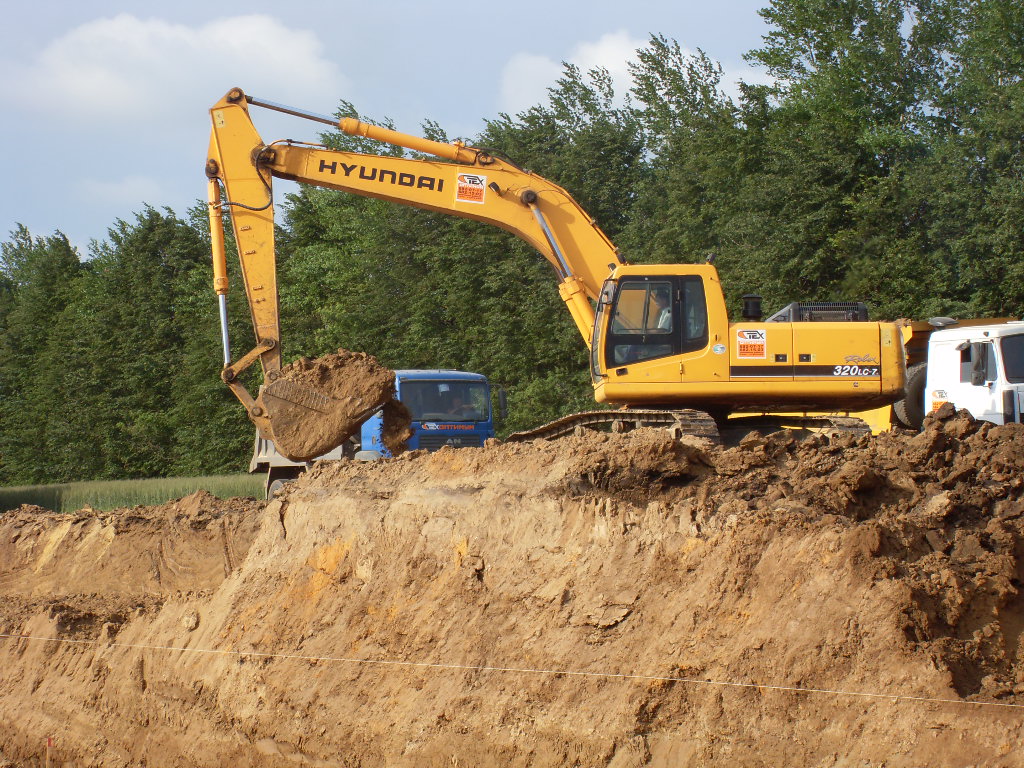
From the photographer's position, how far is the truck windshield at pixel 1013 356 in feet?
37.4

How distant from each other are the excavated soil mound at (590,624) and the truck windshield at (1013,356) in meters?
5.18

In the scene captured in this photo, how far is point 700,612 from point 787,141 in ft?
66.2

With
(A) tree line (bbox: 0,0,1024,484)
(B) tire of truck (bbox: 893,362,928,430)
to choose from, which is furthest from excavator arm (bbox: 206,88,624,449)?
(A) tree line (bbox: 0,0,1024,484)

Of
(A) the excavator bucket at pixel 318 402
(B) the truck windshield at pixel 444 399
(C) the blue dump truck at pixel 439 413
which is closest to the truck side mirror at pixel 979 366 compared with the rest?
(A) the excavator bucket at pixel 318 402

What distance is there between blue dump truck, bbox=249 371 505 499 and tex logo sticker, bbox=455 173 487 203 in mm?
5499

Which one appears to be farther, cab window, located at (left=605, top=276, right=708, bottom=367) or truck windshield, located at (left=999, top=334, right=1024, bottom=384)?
truck windshield, located at (left=999, top=334, right=1024, bottom=384)

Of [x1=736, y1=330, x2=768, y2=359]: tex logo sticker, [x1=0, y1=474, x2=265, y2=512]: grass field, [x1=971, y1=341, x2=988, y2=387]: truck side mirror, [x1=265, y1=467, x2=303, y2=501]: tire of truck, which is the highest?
[x1=736, y1=330, x2=768, y2=359]: tex logo sticker

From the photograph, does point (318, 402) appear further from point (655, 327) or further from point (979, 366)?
point (979, 366)

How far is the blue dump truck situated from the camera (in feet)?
54.9

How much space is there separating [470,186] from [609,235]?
17663mm

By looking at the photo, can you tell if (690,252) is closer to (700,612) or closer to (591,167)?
(591,167)

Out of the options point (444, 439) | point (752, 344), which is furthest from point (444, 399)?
point (752, 344)

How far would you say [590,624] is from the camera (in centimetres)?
575

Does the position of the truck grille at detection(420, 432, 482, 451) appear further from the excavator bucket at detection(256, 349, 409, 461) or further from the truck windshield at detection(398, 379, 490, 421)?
the excavator bucket at detection(256, 349, 409, 461)
